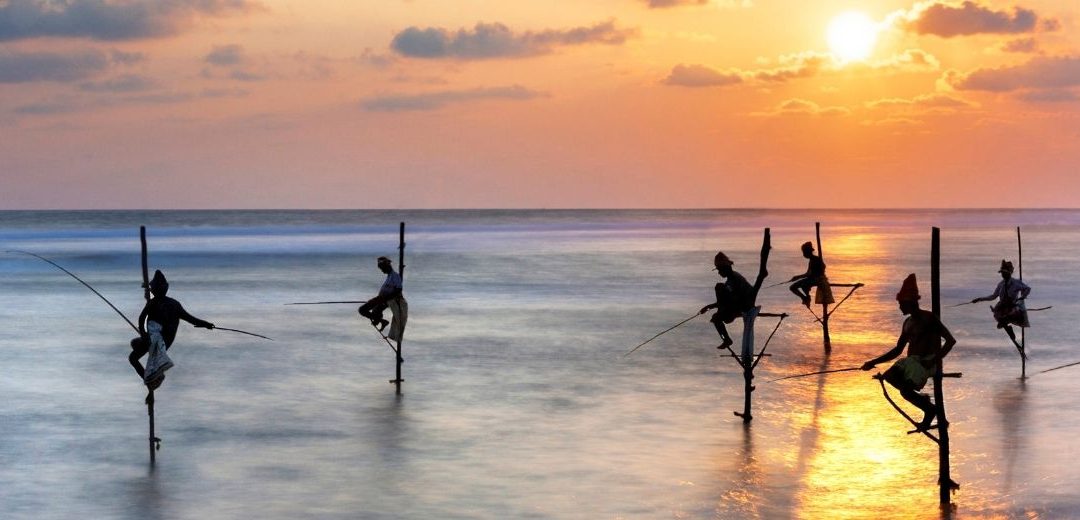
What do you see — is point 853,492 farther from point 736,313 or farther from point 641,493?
point 736,313

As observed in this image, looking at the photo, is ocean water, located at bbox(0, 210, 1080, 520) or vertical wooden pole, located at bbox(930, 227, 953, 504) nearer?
vertical wooden pole, located at bbox(930, 227, 953, 504)

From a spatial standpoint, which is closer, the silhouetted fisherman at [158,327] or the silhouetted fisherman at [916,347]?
the silhouetted fisherman at [916,347]

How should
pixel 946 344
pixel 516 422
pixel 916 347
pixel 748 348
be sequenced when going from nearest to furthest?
pixel 946 344
pixel 916 347
pixel 748 348
pixel 516 422

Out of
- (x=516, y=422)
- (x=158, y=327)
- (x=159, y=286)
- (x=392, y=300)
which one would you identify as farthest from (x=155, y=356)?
(x=392, y=300)

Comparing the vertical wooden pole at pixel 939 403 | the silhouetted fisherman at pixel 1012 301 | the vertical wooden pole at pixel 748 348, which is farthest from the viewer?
the silhouetted fisherman at pixel 1012 301

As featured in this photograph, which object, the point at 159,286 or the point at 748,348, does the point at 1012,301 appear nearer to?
the point at 748,348

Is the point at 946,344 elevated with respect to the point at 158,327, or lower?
elevated

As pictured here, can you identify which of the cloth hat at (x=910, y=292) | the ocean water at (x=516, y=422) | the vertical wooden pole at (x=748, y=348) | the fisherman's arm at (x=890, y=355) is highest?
the cloth hat at (x=910, y=292)

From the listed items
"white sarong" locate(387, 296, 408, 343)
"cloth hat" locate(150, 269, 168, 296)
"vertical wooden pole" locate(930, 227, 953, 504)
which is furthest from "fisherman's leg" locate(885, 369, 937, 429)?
"white sarong" locate(387, 296, 408, 343)

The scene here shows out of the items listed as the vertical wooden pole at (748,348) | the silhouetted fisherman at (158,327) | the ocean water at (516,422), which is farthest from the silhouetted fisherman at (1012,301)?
the silhouetted fisherman at (158,327)

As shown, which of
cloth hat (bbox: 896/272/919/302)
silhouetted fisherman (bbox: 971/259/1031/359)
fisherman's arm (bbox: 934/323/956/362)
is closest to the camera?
fisherman's arm (bbox: 934/323/956/362)

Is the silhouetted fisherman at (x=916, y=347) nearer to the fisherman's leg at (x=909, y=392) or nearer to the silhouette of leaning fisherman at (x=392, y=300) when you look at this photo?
the fisherman's leg at (x=909, y=392)

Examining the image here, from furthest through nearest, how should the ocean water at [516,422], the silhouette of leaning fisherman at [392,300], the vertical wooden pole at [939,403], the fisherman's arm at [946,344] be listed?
the silhouette of leaning fisherman at [392,300] < the ocean water at [516,422] < the vertical wooden pole at [939,403] < the fisherman's arm at [946,344]

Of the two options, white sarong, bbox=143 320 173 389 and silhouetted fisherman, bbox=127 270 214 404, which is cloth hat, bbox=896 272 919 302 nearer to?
silhouetted fisherman, bbox=127 270 214 404
